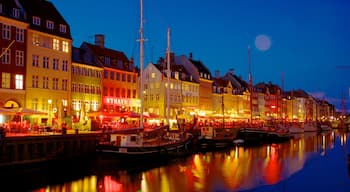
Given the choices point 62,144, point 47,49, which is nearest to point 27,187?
point 62,144

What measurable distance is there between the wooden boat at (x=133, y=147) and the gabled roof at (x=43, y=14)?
20.2 meters

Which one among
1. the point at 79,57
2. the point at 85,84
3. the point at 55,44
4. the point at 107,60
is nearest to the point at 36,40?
the point at 55,44

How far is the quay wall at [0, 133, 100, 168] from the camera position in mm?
35500

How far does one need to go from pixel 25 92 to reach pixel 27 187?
84.9 feet

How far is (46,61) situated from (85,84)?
9.50 meters

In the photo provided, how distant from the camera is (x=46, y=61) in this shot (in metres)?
58.7

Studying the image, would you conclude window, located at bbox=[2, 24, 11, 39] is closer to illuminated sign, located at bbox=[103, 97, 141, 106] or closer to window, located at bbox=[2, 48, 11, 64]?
window, located at bbox=[2, 48, 11, 64]

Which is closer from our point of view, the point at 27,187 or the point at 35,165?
the point at 27,187

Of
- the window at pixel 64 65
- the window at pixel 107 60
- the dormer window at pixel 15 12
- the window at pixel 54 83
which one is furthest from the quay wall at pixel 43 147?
the window at pixel 107 60

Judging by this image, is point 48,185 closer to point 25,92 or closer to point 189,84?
point 25,92

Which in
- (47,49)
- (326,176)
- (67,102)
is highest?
(47,49)

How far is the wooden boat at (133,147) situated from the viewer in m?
42.0

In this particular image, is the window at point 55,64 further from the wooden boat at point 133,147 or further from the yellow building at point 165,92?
the yellow building at point 165,92

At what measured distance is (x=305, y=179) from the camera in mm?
37688
